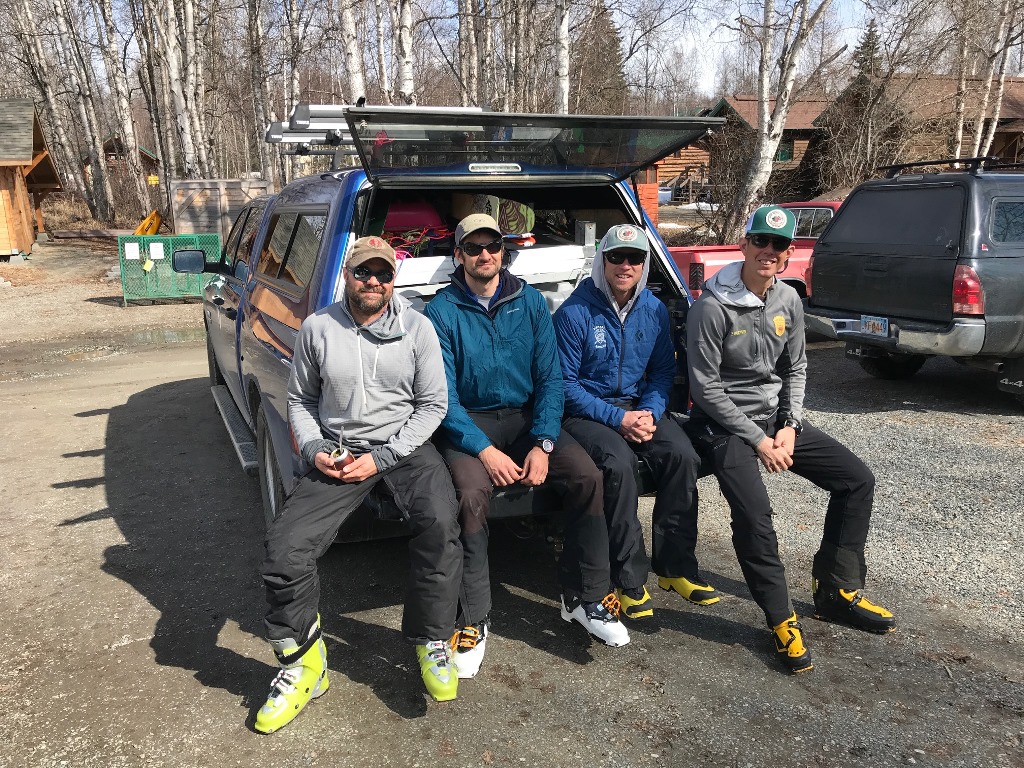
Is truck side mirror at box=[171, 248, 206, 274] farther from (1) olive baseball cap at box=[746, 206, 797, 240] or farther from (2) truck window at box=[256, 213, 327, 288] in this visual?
(1) olive baseball cap at box=[746, 206, 797, 240]

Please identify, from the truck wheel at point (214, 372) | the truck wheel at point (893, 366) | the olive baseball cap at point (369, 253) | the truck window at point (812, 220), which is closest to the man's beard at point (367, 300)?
the olive baseball cap at point (369, 253)

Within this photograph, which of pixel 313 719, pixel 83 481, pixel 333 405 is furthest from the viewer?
pixel 83 481

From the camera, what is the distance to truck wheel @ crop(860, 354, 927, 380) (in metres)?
8.38

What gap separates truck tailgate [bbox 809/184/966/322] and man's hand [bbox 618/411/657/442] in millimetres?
4425

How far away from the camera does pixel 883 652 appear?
3.41 meters

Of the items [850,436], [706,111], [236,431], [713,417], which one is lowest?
[850,436]

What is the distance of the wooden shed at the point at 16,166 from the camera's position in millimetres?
21938

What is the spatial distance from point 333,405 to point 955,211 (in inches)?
237

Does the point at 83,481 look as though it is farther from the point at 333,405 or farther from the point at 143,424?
the point at 333,405

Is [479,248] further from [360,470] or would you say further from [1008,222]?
[1008,222]

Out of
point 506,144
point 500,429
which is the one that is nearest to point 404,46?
point 506,144

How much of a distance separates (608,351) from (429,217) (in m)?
1.42

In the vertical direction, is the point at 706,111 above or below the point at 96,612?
above

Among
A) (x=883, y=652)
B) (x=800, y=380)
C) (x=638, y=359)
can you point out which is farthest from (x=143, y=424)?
(x=883, y=652)
